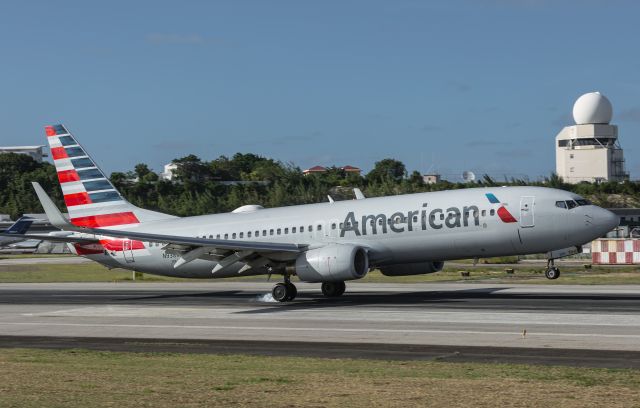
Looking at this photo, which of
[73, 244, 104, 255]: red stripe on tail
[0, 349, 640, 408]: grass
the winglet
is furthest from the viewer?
[73, 244, 104, 255]: red stripe on tail

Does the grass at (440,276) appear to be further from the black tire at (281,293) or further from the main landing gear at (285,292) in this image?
the black tire at (281,293)

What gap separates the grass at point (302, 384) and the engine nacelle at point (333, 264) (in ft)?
48.7

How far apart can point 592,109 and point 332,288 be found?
146835 millimetres

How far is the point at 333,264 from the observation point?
118 ft

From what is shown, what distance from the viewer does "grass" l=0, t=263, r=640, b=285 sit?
50.8 m

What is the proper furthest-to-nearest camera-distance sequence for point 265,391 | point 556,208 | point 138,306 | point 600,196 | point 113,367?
point 600,196, point 138,306, point 556,208, point 113,367, point 265,391

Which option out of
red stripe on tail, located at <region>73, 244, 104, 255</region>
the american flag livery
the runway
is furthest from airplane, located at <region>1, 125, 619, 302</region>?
the american flag livery

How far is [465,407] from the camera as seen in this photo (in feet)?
46.6

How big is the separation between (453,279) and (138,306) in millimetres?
21608

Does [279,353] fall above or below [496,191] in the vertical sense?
below

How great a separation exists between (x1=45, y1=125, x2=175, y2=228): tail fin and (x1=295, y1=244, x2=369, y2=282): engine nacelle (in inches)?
508

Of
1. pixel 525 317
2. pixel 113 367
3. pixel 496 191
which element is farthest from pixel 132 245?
pixel 113 367

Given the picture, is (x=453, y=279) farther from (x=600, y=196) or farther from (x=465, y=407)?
(x=600, y=196)

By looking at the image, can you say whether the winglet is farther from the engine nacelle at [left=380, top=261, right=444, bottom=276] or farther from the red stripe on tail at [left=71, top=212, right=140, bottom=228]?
the engine nacelle at [left=380, top=261, right=444, bottom=276]
